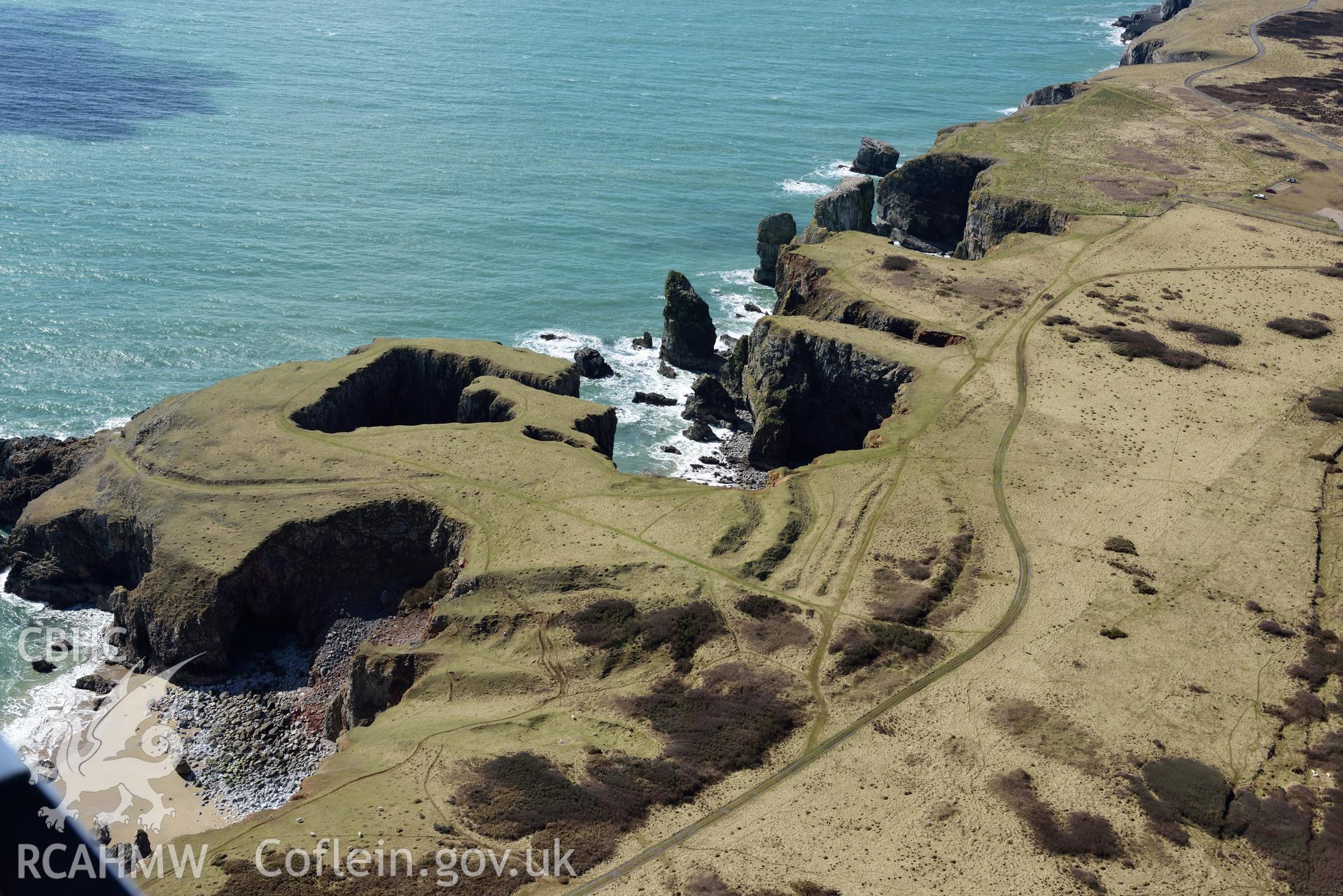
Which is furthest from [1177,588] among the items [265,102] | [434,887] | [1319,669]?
[265,102]

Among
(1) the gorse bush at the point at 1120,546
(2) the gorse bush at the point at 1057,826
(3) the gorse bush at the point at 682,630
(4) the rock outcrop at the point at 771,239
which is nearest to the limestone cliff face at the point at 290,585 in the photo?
(3) the gorse bush at the point at 682,630

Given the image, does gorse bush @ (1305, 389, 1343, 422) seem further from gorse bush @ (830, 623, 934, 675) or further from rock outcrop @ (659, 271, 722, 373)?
rock outcrop @ (659, 271, 722, 373)

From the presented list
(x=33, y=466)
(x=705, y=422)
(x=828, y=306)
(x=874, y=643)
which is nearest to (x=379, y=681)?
(x=874, y=643)

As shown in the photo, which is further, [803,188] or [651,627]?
[803,188]

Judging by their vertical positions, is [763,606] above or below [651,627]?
below

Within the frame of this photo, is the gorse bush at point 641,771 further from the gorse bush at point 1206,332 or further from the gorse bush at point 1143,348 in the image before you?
the gorse bush at point 1206,332

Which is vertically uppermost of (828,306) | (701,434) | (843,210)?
(843,210)

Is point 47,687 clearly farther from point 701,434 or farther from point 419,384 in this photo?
point 701,434
